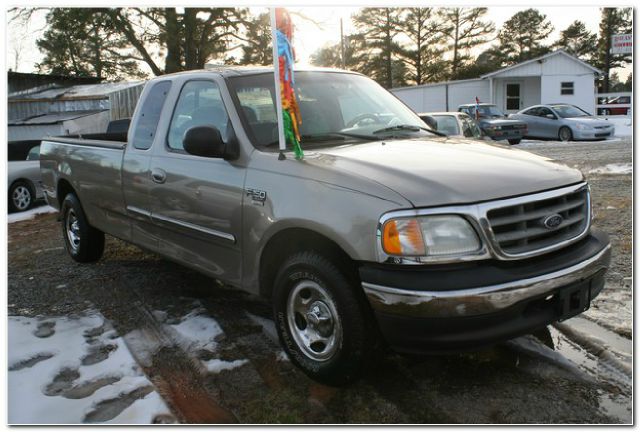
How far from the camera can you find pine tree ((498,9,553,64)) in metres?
53.2

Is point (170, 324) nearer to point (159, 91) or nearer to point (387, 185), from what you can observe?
point (159, 91)

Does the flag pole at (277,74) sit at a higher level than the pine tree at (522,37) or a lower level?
lower

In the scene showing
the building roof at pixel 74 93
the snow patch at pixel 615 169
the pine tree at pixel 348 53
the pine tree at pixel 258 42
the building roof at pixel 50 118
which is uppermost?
the pine tree at pixel 348 53

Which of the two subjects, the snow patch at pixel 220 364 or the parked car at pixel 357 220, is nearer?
the parked car at pixel 357 220

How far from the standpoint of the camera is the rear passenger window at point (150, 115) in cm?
477

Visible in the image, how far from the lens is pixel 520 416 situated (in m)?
2.96

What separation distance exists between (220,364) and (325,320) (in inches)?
34.4

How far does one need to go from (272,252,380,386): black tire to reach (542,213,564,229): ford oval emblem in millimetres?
1032

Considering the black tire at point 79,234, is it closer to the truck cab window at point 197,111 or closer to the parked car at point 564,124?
the truck cab window at point 197,111

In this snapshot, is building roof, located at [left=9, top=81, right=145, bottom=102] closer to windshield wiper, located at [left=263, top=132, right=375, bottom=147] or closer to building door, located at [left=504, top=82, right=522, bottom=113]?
building door, located at [left=504, top=82, right=522, bottom=113]

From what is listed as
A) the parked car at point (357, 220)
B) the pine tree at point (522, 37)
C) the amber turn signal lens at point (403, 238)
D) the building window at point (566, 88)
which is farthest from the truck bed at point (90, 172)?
the pine tree at point (522, 37)

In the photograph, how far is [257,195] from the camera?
356 centimetres

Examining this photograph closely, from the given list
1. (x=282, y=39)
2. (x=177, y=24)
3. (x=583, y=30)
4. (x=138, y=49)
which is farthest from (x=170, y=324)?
(x=583, y=30)

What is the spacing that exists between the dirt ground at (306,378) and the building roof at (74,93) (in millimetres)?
20391
